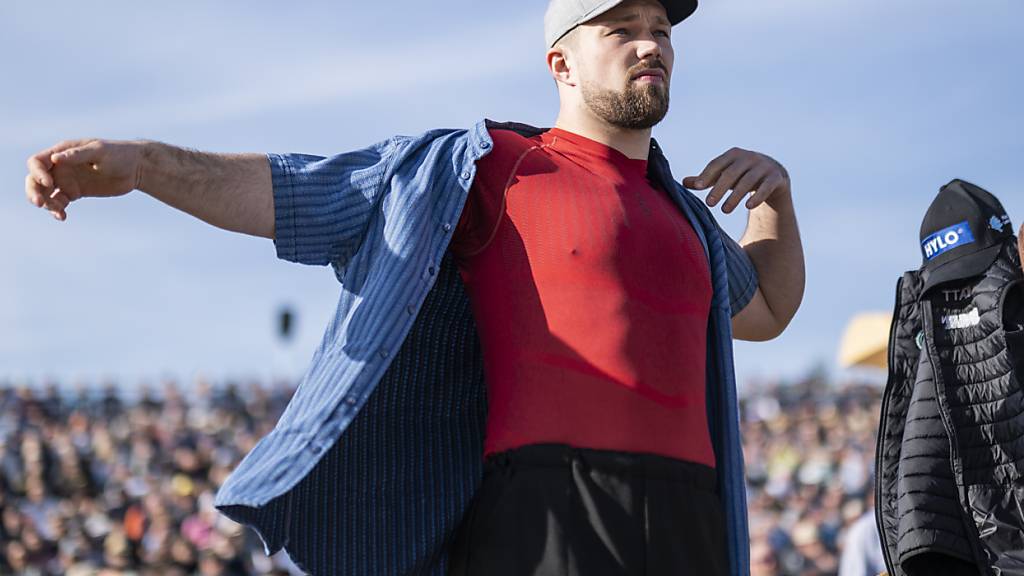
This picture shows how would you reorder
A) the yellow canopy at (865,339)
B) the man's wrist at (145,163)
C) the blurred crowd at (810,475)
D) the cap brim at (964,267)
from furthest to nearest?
the blurred crowd at (810,475)
the yellow canopy at (865,339)
the cap brim at (964,267)
the man's wrist at (145,163)

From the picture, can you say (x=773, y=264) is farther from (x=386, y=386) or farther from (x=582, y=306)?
(x=386, y=386)

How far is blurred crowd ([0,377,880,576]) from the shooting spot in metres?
11.2

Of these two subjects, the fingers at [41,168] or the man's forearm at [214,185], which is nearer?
the fingers at [41,168]

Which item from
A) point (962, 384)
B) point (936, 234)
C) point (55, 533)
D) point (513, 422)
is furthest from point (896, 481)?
point (55, 533)

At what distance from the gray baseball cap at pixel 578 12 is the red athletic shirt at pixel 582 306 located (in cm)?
32

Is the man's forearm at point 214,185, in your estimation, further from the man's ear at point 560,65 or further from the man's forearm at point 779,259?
the man's forearm at point 779,259

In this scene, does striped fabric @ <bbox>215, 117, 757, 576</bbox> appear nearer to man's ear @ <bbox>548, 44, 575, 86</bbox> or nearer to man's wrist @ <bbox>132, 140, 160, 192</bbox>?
man's ear @ <bbox>548, 44, 575, 86</bbox>

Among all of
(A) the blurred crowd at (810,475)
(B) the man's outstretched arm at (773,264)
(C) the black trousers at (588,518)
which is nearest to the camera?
(C) the black trousers at (588,518)

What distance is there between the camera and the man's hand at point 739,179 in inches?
134

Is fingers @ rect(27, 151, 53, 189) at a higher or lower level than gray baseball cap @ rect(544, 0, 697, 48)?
lower

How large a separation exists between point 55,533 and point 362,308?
10248mm

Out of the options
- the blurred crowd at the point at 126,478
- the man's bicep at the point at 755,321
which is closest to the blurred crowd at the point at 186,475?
the blurred crowd at the point at 126,478

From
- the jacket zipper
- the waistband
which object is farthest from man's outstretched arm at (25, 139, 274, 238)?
the jacket zipper

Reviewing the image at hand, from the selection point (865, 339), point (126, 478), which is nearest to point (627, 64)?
point (865, 339)
